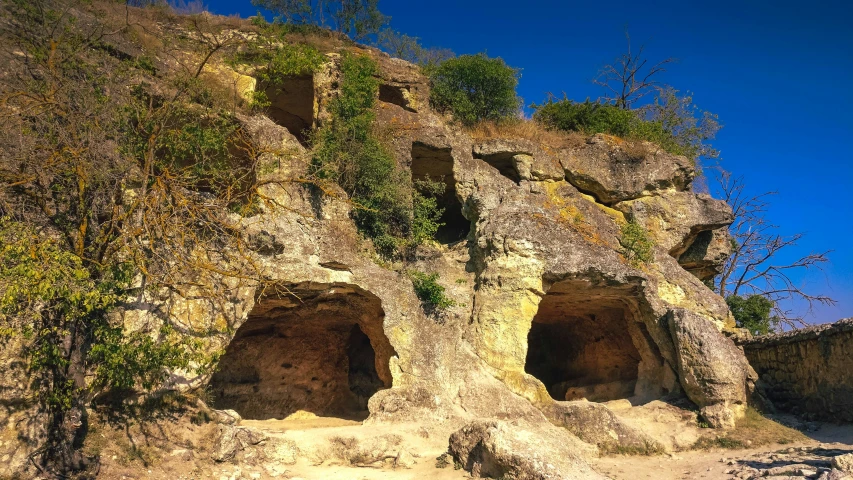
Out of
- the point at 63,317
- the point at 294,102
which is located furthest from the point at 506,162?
the point at 63,317

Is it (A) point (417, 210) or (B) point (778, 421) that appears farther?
(A) point (417, 210)

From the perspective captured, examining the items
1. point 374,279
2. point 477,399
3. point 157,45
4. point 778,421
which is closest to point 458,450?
point 477,399

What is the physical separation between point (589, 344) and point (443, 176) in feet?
20.3

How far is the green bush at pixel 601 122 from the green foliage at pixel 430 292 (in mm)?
7463

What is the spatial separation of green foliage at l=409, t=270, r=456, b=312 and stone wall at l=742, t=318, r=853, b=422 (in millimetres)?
7083

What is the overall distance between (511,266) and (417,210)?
8.05ft

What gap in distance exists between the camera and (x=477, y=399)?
34.6ft

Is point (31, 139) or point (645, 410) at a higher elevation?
point (31, 139)

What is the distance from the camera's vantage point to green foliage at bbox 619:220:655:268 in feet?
42.9

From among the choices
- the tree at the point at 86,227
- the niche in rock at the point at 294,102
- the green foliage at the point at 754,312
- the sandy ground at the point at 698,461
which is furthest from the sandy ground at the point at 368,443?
the green foliage at the point at 754,312

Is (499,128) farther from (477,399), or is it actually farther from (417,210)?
(477,399)

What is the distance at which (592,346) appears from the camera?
1581 cm

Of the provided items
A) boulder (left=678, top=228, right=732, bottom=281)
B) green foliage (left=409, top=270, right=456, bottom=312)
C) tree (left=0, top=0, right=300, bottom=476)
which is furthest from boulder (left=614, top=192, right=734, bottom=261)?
tree (left=0, top=0, right=300, bottom=476)

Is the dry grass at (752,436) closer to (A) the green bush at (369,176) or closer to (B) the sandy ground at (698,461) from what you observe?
(B) the sandy ground at (698,461)
